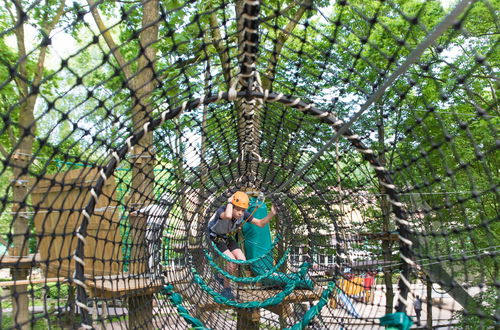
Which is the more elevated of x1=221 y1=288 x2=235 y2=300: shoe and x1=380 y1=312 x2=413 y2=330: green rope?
x1=380 y1=312 x2=413 y2=330: green rope

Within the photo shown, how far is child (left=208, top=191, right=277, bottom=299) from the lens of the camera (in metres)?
3.99

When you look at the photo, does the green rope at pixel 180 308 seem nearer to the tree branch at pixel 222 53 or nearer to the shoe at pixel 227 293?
the shoe at pixel 227 293

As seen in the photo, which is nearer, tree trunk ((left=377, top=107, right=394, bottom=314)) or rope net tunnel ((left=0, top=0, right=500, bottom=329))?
rope net tunnel ((left=0, top=0, right=500, bottom=329))

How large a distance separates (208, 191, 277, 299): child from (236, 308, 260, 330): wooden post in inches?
8.5

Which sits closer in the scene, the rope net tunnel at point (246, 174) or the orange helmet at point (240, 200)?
the rope net tunnel at point (246, 174)

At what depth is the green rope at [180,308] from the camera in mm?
2809

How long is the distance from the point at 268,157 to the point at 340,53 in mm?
3721

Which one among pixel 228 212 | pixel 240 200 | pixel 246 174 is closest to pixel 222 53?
pixel 246 174

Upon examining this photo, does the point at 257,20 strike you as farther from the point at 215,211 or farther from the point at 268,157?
the point at 215,211

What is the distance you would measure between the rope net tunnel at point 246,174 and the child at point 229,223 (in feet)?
0.39

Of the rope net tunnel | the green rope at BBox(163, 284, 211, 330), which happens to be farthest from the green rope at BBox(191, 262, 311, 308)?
the green rope at BBox(163, 284, 211, 330)

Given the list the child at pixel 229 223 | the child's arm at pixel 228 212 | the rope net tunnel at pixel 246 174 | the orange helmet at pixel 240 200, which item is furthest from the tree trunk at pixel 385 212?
the child's arm at pixel 228 212

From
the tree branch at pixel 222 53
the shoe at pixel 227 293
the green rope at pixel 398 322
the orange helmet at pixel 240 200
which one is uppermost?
the tree branch at pixel 222 53

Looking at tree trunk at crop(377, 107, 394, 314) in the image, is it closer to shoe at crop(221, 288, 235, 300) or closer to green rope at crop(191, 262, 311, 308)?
green rope at crop(191, 262, 311, 308)
